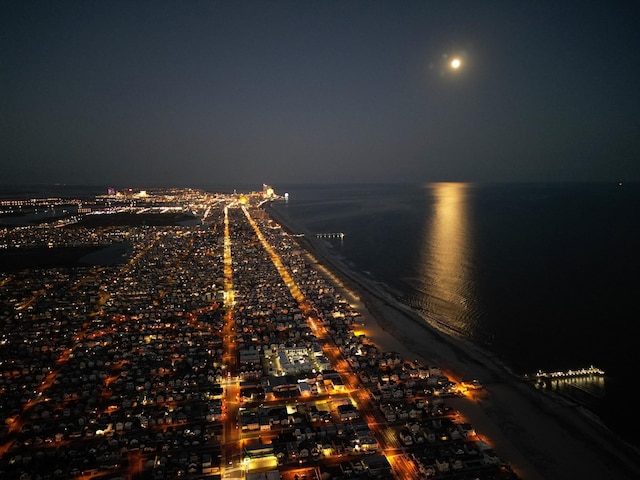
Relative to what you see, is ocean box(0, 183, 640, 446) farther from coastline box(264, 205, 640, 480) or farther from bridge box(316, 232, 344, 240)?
bridge box(316, 232, 344, 240)

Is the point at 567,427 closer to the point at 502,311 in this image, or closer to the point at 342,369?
the point at 342,369

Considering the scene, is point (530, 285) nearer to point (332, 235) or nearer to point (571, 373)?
point (571, 373)

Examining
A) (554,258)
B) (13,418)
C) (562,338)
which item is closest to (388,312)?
(562,338)

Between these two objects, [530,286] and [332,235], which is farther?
[332,235]

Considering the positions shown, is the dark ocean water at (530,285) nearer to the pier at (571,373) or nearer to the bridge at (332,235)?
the pier at (571,373)

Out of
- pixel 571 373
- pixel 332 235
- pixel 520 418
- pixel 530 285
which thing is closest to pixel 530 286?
pixel 530 285

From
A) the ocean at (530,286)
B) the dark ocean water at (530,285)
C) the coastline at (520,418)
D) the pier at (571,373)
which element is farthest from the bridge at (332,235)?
the pier at (571,373)

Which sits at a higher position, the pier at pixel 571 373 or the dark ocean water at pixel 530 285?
the dark ocean water at pixel 530 285
